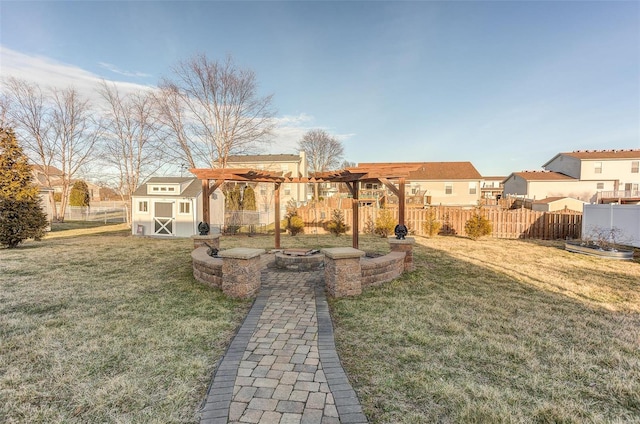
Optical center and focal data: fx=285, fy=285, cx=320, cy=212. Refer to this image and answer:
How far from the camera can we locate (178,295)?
5.82 meters

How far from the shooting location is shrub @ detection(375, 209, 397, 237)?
15039 millimetres

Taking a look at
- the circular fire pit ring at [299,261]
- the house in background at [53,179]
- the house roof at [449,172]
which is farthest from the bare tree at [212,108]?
the house roof at [449,172]

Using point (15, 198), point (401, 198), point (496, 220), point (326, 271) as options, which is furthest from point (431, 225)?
point (15, 198)

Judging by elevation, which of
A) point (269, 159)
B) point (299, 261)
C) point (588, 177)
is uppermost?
point (269, 159)

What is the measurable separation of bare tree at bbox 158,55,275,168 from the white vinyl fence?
19.1 metres

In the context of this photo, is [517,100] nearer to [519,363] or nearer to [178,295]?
[519,363]

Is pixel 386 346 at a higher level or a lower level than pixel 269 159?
lower

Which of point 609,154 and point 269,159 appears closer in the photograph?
point 609,154

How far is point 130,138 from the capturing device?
23.0 m

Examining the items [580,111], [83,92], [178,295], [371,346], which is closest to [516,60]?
[580,111]

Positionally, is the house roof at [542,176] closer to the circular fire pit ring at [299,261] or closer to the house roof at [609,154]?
the house roof at [609,154]

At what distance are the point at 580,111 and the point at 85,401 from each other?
758 inches

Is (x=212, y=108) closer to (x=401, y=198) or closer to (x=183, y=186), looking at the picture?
(x=183, y=186)

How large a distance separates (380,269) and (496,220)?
12.0 m
